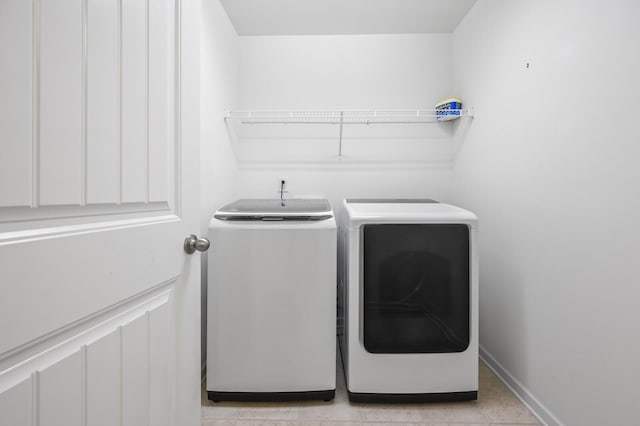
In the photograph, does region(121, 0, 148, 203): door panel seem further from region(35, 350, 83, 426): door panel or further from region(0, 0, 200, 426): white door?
region(35, 350, 83, 426): door panel

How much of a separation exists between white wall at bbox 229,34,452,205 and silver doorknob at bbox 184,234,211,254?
1.53m

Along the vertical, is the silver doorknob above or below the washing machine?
above

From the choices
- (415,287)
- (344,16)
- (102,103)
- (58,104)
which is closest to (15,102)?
(58,104)

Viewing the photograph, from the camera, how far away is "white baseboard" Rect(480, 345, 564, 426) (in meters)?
1.44

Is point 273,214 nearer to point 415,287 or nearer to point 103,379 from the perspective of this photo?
point 415,287

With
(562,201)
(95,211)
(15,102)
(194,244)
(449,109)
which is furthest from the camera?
(449,109)

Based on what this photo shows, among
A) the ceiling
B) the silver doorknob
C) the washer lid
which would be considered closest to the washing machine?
the washer lid

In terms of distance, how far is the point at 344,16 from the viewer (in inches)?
87.4

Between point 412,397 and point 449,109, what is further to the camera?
point 449,109

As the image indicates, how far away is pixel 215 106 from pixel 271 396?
5.40 feet

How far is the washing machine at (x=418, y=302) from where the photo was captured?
1612 mm

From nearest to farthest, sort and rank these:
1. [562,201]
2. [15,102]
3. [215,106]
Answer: [15,102]
[562,201]
[215,106]

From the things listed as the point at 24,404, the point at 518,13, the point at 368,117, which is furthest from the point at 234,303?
the point at 518,13

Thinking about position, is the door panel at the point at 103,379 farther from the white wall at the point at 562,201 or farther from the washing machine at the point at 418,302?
the white wall at the point at 562,201
